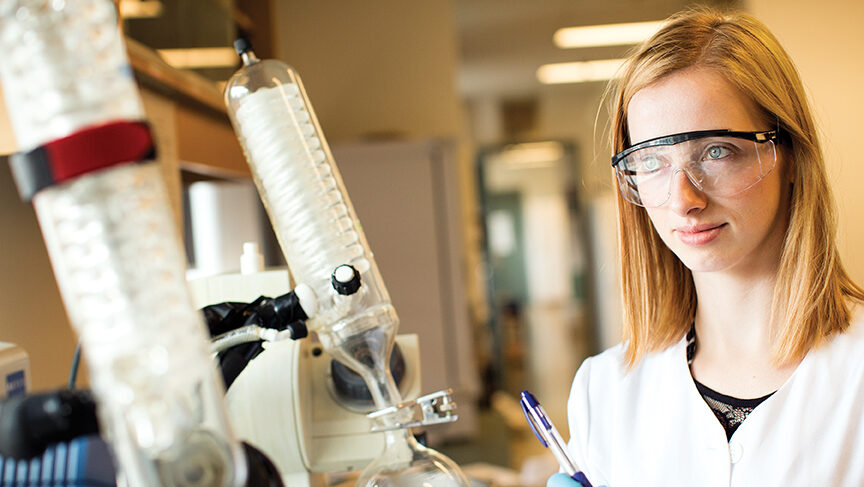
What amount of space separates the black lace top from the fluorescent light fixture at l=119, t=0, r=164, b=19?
1.68 meters

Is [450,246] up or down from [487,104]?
down

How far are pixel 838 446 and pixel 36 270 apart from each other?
1406 mm

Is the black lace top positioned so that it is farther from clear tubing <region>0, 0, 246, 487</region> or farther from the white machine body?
clear tubing <region>0, 0, 246, 487</region>

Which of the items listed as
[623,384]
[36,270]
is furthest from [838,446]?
[36,270]

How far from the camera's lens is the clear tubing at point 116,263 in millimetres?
420

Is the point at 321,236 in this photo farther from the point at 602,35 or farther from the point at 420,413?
the point at 602,35

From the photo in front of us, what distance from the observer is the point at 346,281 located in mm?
735

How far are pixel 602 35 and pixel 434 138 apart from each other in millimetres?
2830

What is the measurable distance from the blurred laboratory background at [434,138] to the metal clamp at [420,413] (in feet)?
2.32

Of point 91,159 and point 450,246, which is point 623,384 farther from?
point 450,246

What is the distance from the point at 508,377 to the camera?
7.35 m

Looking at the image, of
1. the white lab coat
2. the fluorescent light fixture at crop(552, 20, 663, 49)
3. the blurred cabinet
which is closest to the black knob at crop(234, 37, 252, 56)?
the white lab coat

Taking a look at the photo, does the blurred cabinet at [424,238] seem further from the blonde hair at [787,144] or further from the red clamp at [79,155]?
the red clamp at [79,155]

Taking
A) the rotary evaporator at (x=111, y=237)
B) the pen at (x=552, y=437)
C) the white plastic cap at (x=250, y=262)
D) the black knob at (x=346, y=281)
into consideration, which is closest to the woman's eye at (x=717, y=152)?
the pen at (x=552, y=437)
